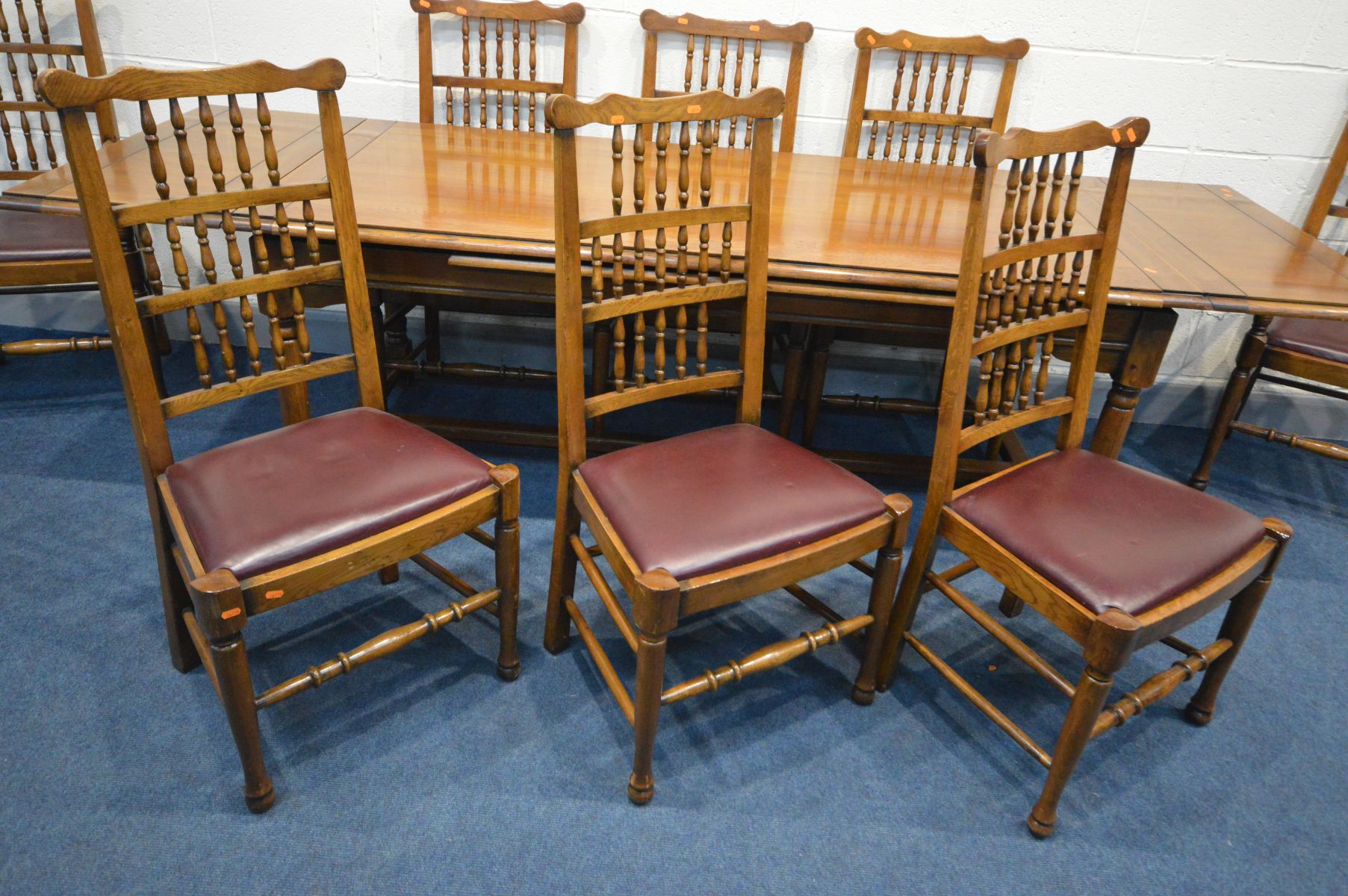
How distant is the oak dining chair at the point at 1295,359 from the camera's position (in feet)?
7.37

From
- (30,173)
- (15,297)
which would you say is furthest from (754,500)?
(15,297)

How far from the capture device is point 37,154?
278cm

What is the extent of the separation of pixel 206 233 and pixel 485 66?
1.27 m

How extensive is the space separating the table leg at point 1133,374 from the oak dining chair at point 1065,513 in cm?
18

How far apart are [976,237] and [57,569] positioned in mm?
1966

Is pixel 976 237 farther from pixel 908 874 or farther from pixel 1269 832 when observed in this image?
pixel 1269 832

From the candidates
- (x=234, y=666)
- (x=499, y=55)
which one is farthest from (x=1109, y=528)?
(x=499, y=55)

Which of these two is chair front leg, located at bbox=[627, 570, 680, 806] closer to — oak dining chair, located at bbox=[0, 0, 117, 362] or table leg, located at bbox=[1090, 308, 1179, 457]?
table leg, located at bbox=[1090, 308, 1179, 457]

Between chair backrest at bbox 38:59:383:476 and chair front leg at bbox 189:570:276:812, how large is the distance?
0.35m

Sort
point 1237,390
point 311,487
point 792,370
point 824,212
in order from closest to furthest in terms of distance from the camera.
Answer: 1. point 311,487
2. point 824,212
3. point 792,370
4. point 1237,390

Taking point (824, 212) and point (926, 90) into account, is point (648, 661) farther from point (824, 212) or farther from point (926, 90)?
point (926, 90)

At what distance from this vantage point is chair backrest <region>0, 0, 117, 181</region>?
2.43 metres

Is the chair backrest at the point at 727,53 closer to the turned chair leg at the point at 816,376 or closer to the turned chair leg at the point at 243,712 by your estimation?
the turned chair leg at the point at 816,376

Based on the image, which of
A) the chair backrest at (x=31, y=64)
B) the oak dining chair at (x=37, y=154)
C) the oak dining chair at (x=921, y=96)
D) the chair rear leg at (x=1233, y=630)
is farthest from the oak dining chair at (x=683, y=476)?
the chair backrest at (x=31, y=64)
